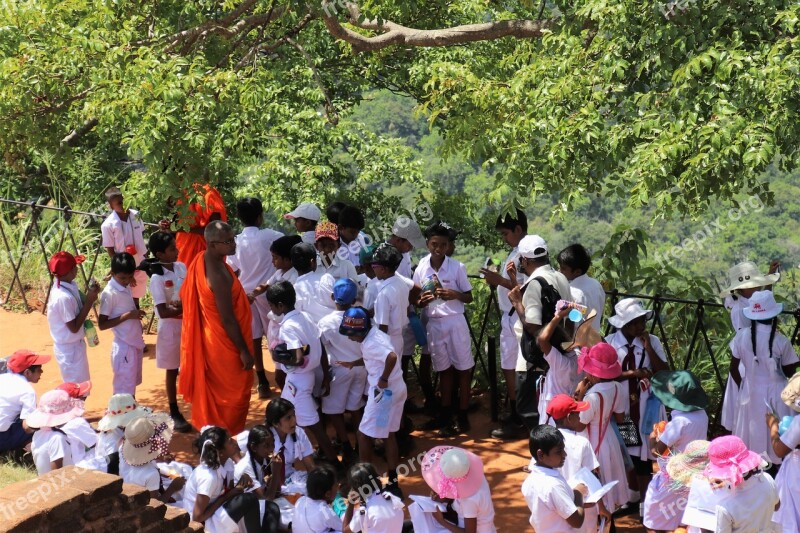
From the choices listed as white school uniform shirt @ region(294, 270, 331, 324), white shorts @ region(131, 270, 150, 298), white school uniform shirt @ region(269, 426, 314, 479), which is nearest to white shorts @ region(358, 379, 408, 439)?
white school uniform shirt @ region(269, 426, 314, 479)

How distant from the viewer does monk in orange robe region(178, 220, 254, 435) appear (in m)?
6.74

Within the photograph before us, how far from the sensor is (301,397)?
652 centimetres

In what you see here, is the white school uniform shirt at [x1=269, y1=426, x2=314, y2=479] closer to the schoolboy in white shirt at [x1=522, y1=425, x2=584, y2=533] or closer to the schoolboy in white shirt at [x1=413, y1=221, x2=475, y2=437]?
the schoolboy in white shirt at [x1=413, y1=221, x2=475, y2=437]

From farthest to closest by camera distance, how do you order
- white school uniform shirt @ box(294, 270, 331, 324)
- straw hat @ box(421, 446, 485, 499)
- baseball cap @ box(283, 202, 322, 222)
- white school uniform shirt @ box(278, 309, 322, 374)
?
baseball cap @ box(283, 202, 322, 222) < white school uniform shirt @ box(294, 270, 331, 324) < white school uniform shirt @ box(278, 309, 322, 374) < straw hat @ box(421, 446, 485, 499)

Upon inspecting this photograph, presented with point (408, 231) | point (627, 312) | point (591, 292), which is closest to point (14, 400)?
point (408, 231)

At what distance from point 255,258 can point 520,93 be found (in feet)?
8.81

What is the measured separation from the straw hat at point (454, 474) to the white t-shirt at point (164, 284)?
3327mm

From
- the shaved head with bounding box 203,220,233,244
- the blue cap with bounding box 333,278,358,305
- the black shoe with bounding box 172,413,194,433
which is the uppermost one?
the shaved head with bounding box 203,220,233,244

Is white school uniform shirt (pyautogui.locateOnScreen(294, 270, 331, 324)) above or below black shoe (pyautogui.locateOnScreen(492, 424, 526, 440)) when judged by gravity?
above

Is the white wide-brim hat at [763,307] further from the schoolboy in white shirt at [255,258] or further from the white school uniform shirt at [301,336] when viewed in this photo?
the schoolboy in white shirt at [255,258]

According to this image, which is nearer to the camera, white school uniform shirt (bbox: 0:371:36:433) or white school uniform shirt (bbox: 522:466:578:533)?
white school uniform shirt (bbox: 522:466:578:533)

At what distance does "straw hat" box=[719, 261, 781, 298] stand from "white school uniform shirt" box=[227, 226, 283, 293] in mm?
3695

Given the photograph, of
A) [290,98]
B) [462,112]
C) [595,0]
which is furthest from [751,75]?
[290,98]

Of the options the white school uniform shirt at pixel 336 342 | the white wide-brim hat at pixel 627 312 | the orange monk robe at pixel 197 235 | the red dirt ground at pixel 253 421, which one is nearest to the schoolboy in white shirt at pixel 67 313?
the red dirt ground at pixel 253 421
